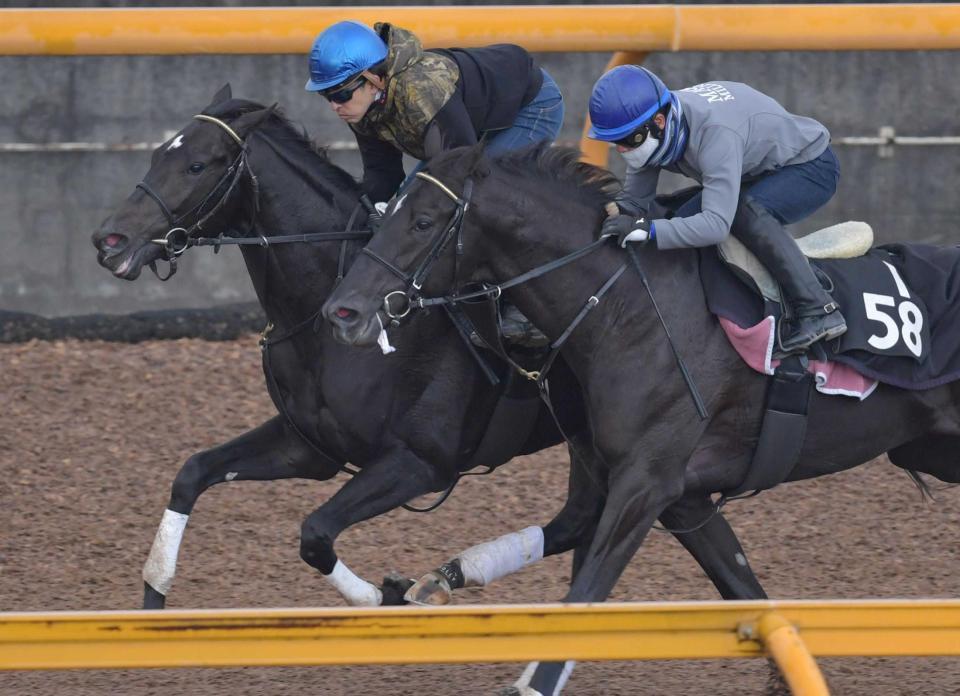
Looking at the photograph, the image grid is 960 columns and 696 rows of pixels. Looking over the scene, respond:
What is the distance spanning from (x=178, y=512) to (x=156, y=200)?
3.40 feet

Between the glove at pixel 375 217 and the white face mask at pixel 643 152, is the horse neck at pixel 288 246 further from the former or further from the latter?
the white face mask at pixel 643 152

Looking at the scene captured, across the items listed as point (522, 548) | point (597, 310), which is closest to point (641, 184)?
point (597, 310)

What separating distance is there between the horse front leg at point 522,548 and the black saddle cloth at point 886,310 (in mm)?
681

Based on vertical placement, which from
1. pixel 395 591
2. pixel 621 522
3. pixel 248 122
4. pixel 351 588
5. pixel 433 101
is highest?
pixel 433 101

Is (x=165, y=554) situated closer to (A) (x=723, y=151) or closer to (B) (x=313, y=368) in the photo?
(B) (x=313, y=368)

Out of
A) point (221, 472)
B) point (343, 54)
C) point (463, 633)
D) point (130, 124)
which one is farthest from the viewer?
point (130, 124)

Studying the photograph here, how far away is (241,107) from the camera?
17.9 ft

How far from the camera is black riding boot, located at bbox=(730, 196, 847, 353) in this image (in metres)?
4.89

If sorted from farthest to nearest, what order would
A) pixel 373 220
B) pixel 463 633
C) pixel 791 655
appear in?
pixel 373 220 → pixel 463 633 → pixel 791 655

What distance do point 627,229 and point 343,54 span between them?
3.44 feet

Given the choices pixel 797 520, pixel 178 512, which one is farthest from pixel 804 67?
pixel 178 512

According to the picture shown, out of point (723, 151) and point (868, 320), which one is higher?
point (723, 151)

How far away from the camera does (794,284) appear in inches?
192

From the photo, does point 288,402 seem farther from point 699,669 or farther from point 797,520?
point 797,520
